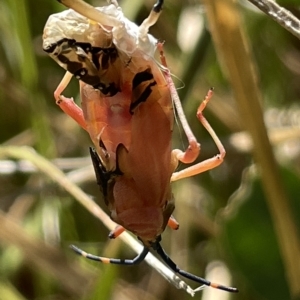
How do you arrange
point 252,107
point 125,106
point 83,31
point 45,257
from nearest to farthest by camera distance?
point 83,31 → point 125,106 → point 252,107 → point 45,257

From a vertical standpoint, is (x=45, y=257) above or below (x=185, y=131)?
below

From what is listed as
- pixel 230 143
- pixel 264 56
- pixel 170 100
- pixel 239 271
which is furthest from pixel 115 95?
pixel 264 56

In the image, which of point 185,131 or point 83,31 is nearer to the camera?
point 83,31

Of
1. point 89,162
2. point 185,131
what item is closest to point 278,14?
point 185,131

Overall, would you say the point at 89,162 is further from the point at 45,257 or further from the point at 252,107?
the point at 252,107

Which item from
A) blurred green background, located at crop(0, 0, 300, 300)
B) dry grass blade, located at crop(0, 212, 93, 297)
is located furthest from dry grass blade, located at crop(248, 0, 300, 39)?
dry grass blade, located at crop(0, 212, 93, 297)

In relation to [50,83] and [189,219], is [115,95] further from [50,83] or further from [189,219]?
[50,83]

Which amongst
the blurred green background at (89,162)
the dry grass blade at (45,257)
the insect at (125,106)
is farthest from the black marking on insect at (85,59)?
the dry grass blade at (45,257)
